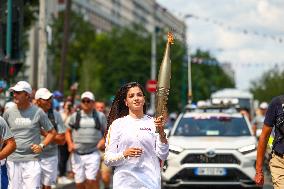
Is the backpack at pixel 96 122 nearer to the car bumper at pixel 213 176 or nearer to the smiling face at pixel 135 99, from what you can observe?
the car bumper at pixel 213 176

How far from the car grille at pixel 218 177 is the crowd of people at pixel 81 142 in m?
1.69

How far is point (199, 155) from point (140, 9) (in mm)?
161124

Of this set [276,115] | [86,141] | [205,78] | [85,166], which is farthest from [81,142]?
[205,78]

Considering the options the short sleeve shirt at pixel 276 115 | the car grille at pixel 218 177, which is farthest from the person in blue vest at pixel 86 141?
the short sleeve shirt at pixel 276 115

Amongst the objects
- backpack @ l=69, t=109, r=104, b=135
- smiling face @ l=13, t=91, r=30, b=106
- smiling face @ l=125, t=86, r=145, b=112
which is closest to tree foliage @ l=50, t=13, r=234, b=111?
backpack @ l=69, t=109, r=104, b=135

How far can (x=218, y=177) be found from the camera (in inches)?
544

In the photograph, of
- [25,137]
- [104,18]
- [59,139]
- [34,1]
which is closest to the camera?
[25,137]

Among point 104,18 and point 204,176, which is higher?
point 104,18

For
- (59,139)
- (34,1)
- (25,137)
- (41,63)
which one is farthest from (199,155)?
(34,1)

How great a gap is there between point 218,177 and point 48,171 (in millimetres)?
3623

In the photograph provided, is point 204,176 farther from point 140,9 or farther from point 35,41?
point 140,9

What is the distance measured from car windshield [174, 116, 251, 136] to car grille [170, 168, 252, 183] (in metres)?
1.34

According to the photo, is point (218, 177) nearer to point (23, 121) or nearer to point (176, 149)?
point (176, 149)

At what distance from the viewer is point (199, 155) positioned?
46.0ft
